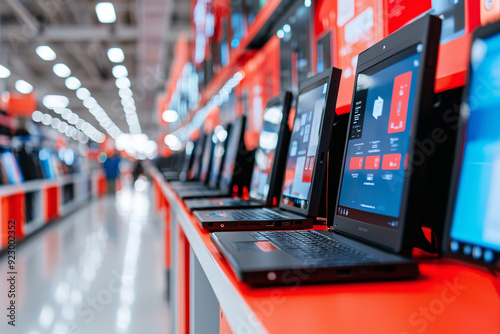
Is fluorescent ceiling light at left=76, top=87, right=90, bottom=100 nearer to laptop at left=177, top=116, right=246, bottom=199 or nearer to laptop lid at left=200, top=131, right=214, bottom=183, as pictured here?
laptop lid at left=200, top=131, right=214, bottom=183

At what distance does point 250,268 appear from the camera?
0.64m

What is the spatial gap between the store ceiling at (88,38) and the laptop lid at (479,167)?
6.85 m

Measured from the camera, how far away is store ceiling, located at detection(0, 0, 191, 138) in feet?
27.5

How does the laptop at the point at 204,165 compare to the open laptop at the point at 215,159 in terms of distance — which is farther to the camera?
the laptop at the point at 204,165

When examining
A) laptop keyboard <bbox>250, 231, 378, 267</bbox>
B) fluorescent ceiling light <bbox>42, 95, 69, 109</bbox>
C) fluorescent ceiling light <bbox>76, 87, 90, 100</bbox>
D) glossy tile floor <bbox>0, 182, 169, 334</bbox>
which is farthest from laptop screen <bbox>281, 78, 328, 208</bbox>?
fluorescent ceiling light <bbox>42, 95, 69, 109</bbox>

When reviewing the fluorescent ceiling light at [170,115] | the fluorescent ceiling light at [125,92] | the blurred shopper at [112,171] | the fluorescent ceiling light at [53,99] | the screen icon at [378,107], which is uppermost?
the fluorescent ceiling light at [125,92]

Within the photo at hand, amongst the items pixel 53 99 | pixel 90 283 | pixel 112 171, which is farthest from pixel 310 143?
pixel 53 99

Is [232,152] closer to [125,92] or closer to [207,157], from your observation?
[207,157]

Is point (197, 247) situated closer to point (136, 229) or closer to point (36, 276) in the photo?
point (36, 276)

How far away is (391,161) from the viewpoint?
2.89 ft

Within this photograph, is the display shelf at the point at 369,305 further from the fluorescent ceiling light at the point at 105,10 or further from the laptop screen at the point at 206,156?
the fluorescent ceiling light at the point at 105,10

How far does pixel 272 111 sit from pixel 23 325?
7.02ft

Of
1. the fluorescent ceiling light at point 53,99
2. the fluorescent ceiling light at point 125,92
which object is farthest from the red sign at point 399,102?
the fluorescent ceiling light at point 53,99

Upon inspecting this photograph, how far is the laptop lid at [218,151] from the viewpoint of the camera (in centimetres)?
293
